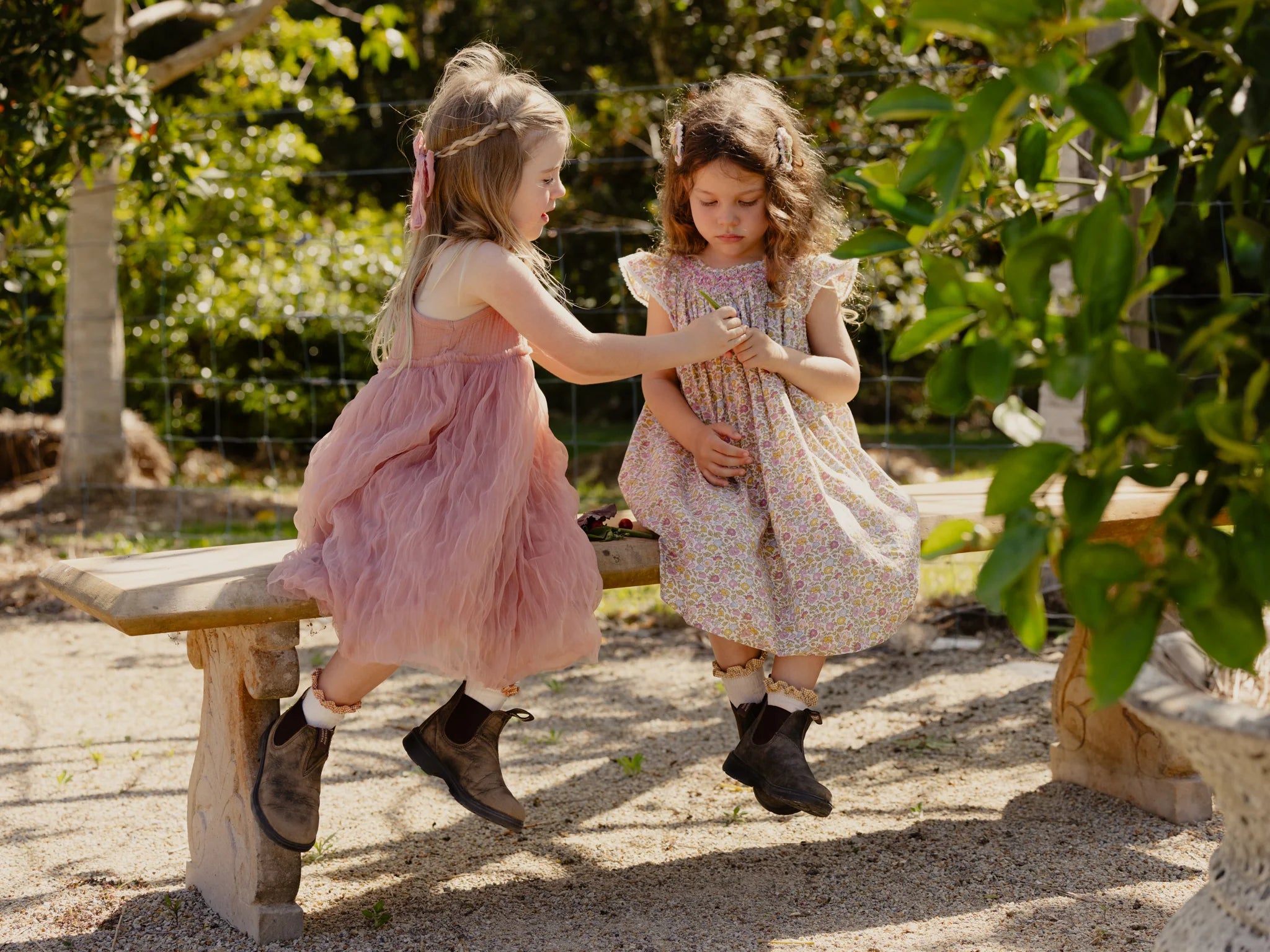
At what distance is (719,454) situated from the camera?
100.0 inches

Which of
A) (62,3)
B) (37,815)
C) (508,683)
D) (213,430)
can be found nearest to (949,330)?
A: (508,683)

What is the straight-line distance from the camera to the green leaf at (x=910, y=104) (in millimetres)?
1085

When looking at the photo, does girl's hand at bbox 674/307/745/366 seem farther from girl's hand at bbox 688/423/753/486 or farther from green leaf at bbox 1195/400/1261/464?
green leaf at bbox 1195/400/1261/464

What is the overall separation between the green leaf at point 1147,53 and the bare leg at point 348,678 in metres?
1.50

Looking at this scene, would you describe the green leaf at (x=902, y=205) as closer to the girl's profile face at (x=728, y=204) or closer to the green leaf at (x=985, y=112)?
the green leaf at (x=985, y=112)

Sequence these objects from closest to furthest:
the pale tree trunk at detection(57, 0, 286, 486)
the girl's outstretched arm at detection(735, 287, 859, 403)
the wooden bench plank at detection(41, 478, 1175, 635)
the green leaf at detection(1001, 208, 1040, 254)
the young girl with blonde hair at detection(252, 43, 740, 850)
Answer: the green leaf at detection(1001, 208, 1040, 254)
the wooden bench plank at detection(41, 478, 1175, 635)
the young girl with blonde hair at detection(252, 43, 740, 850)
the girl's outstretched arm at detection(735, 287, 859, 403)
the pale tree trunk at detection(57, 0, 286, 486)

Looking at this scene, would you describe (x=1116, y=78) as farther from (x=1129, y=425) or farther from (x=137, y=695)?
(x=137, y=695)

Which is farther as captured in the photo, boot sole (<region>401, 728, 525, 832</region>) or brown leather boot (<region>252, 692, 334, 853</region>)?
boot sole (<region>401, 728, 525, 832</region>)

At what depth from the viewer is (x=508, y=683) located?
7.45ft

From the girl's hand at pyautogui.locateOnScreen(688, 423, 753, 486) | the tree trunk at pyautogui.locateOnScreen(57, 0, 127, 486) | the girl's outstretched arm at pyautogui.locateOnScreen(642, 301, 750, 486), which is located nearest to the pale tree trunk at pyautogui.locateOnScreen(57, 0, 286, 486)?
the tree trunk at pyautogui.locateOnScreen(57, 0, 127, 486)

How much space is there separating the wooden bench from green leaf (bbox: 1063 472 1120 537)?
1367 mm

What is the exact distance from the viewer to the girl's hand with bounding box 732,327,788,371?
2.48m

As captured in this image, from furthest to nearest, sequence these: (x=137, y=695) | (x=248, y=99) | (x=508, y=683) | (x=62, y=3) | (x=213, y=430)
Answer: (x=213, y=430), (x=248, y=99), (x=62, y=3), (x=137, y=695), (x=508, y=683)

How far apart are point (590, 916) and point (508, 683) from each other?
44 centimetres
